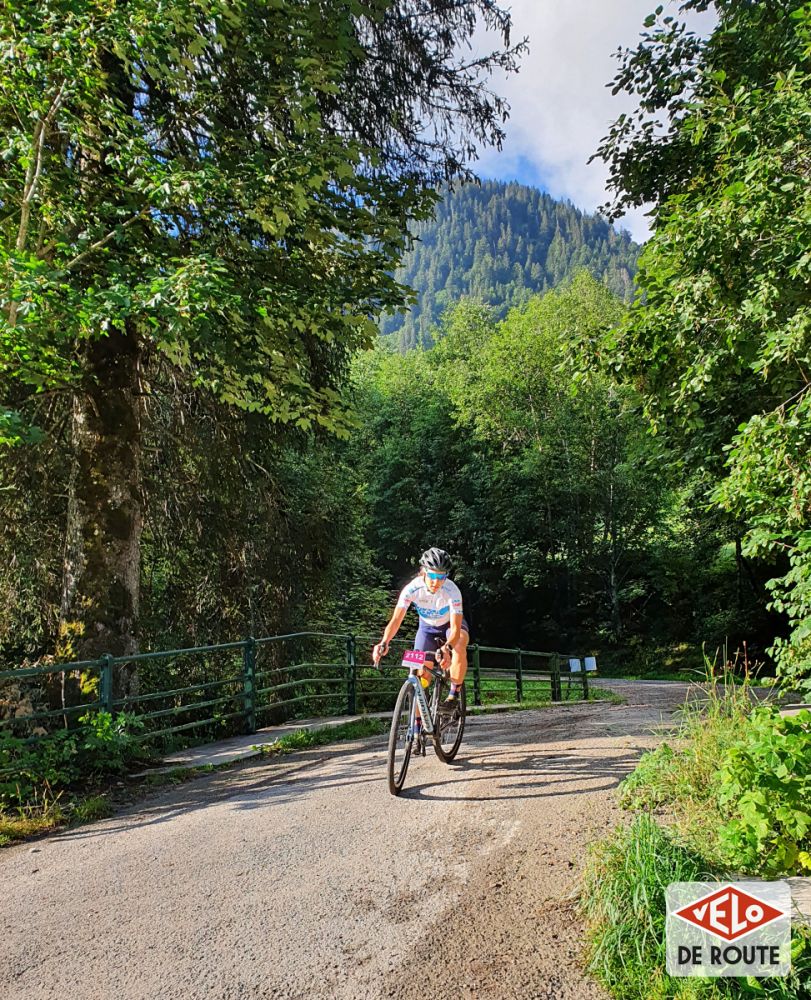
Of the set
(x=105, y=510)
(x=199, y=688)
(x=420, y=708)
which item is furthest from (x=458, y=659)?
(x=105, y=510)

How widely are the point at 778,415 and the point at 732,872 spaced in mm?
3749

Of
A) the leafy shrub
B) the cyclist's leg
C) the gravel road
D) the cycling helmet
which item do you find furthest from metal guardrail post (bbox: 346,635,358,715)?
the leafy shrub

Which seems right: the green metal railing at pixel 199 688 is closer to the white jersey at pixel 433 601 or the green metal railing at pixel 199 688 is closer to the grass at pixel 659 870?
the white jersey at pixel 433 601

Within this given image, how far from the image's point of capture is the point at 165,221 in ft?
21.0

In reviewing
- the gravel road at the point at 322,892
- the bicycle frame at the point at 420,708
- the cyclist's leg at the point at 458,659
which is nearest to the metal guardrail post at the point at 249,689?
the gravel road at the point at 322,892

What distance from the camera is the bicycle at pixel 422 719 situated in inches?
208

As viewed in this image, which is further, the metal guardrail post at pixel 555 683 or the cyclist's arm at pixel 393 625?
the metal guardrail post at pixel 555 683

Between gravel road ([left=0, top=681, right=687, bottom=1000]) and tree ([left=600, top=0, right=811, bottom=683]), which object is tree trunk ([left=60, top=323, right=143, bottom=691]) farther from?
tree ([left=600, top=0, right=811, bottom=683])

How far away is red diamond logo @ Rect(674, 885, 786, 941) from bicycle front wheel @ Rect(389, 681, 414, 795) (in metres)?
2.65

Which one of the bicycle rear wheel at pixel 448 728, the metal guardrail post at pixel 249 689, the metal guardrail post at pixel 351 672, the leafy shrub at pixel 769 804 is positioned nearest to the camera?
the leafy shrub at pixel 769 804

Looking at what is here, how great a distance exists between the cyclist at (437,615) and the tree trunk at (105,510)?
3238 mm

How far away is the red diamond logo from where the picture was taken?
270 centimetres

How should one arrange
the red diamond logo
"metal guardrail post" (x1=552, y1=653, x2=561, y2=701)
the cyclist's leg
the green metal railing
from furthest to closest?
"metal guardrail post" (x1=552, y1=653, x2=561, y2=701), the green metal railing, the cyclist's leg, the red diamond logo

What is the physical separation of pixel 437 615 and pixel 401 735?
1.06 meters
